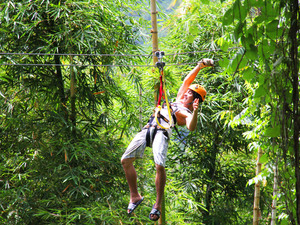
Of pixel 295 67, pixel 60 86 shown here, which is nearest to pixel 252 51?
pixel 295 67

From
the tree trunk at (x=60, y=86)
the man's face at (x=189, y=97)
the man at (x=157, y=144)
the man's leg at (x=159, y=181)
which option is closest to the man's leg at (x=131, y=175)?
the man at (x=157, y=144)

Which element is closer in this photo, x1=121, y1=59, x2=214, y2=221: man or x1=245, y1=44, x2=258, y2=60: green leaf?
x1=245, y1=44, x2=258, y2=60: green leaf

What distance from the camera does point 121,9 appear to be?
205 inches

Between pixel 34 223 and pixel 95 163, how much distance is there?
37.3 inches

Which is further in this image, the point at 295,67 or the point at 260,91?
the point at 260,91

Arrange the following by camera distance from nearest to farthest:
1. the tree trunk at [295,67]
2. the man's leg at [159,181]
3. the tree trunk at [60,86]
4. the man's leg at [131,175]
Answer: the tree trunk at [295,67], the man's leg at [159,181], the man's leg at [131,175], the tree trunk at [60,86]

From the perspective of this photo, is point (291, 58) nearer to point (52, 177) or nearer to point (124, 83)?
point (52, 177)

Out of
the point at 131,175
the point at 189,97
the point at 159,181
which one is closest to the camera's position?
the point at 159,181

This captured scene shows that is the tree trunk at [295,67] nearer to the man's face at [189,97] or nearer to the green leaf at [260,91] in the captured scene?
the green leaf at [260,91]

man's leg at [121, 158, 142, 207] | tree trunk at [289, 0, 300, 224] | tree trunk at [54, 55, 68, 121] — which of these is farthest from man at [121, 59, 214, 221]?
tree trunk at [54, 55, 68, 121]

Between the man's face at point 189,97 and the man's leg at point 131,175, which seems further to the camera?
the man's face at point 189,97

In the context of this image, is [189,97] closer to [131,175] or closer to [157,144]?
[157,144]

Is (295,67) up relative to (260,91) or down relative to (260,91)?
up

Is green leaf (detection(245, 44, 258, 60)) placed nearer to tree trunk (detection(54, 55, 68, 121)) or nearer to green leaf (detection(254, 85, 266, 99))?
green leaf (detection(254, 85, 266, 99))
